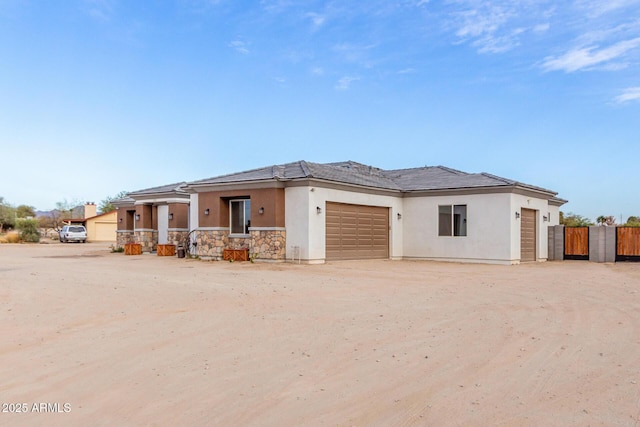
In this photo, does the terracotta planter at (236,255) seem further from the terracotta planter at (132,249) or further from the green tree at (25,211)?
the green tree at (25,211)

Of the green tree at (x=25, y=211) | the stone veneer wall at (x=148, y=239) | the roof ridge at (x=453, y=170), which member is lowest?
the stone veneer wall at (x=148, y=239)

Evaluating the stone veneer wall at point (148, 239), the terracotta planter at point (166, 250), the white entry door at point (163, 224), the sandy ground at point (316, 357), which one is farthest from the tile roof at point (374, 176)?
the sandy ground at point (316, 357)

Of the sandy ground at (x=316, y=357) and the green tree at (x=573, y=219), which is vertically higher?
the green tree at (x=573, y=219)

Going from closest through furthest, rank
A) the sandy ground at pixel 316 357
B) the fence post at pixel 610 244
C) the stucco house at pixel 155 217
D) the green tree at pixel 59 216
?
the sandy ground at pixel 316 357 < the fence post at pixel 610 244 < the stucco house at pixel 155 217 < the green tree at pixel 59 216

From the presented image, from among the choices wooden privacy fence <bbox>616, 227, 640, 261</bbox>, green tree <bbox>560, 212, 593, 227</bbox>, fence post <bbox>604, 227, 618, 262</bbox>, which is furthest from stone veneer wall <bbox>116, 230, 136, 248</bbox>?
green tree <bbox>560, 212, 593, 227</bbox>

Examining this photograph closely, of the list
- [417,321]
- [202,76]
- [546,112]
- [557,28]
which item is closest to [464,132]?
[546,112]

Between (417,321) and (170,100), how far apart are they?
1733cm

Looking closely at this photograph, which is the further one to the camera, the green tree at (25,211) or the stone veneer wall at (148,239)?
the green tree at (25,211)

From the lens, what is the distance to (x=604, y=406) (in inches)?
177

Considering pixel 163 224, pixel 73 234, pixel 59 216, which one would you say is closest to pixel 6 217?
pixel 59 216

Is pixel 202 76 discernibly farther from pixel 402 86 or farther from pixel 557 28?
pixel 557 28

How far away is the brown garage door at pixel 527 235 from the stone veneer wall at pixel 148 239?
18.1 m

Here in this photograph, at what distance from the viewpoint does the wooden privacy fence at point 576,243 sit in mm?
24219

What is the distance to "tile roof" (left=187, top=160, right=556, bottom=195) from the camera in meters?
20.6
